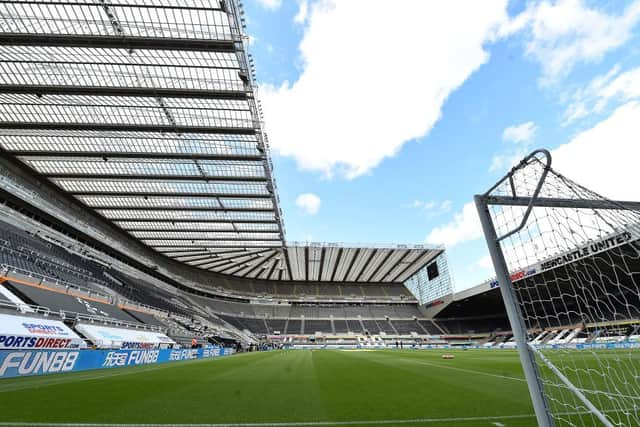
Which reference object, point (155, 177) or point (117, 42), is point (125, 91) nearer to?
point (117, 42)

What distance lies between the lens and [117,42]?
15508mm

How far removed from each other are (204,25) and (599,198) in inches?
693

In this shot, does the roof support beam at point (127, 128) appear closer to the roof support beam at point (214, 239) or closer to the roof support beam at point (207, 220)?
the roof support beam at point (207, 220)

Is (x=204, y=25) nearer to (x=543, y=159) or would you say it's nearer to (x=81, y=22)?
(x=81, y=22)

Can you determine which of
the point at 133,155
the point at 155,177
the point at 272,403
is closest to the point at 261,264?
the point at 155,177

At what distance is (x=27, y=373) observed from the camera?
8.41 meters

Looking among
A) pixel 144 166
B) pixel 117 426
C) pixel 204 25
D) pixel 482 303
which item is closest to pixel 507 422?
pixel 117 426

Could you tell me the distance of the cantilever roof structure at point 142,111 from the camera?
49.2ft

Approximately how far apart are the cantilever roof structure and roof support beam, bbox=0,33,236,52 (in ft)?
0.17

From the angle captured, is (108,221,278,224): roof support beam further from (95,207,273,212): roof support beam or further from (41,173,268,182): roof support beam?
(41,173,268,182): roof support beam

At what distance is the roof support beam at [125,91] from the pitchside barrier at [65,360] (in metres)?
14.4

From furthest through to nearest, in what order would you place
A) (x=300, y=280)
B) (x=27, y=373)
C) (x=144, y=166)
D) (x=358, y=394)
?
1. (x=300, y=280)
2. (x=144, y=166)
3. (x=27, y=373)
4. (x=358, y=394)

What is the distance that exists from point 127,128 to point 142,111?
6.39ft

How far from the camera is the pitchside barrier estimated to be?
797 centimetres
